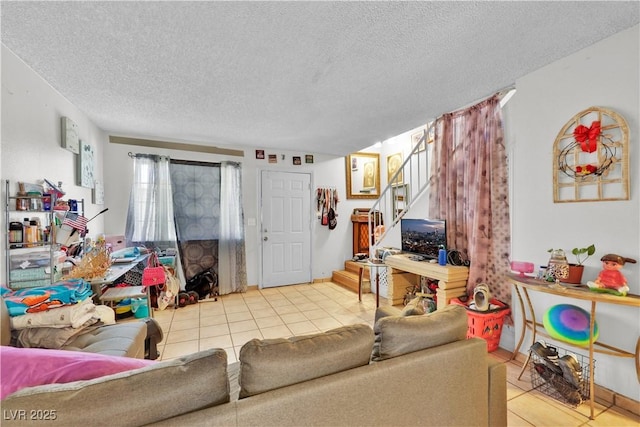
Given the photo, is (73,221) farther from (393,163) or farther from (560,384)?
(393,163)

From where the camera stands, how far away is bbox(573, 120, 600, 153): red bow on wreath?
1910 mm

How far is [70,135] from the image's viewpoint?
2652 millimetres

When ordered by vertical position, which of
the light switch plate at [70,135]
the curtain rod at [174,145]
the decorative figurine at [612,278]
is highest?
the curtain rod at [174,145]

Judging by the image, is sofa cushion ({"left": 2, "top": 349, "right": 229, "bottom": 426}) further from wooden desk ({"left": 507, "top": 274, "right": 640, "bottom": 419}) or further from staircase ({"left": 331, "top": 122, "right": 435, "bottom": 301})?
staircase ({"left": 331, "top": 122, "right": 435, "bottom": 301})

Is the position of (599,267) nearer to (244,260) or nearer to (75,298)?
(75,298)

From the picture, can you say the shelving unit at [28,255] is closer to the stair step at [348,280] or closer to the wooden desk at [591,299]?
the wooden desk at [591,299]

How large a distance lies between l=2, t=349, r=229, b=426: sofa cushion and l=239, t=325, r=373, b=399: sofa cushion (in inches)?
3.4

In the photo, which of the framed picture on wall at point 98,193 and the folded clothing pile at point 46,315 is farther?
the framed picture on wall at point 98,193

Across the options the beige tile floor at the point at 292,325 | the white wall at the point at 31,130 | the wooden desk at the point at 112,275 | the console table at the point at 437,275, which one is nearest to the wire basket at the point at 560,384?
the beige tile floor at the point at 292,325

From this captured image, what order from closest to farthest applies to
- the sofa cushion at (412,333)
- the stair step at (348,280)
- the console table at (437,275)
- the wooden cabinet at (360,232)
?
the sofa cushion at (412,333) < the console table at (437,275) < the stair step at (348,280) < the wooden cabinet at (360,232)

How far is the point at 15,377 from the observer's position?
898mm

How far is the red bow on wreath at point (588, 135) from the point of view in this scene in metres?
1.91

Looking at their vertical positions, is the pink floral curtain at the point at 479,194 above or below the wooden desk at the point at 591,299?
above

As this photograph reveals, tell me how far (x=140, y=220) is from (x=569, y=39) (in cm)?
498
